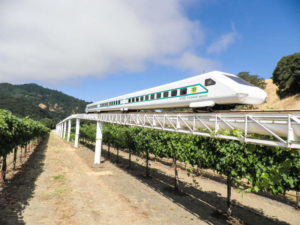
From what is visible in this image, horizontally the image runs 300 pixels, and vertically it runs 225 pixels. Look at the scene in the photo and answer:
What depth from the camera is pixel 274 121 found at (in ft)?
23.2

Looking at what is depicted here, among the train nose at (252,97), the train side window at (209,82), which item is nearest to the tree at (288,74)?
the train nose at (252,97)

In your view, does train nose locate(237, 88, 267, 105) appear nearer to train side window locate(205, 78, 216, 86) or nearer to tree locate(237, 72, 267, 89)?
train side window locate(205, 78, 216, 86)

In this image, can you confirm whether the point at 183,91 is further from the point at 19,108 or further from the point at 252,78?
the point at 19,108

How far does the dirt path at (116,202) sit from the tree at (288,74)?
50.7 meters

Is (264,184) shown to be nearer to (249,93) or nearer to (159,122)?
(249,93)

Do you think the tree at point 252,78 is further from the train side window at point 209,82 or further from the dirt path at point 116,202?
the train side window at point 209,82

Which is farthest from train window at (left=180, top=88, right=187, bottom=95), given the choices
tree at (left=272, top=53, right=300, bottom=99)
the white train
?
tree at (left=272, top=53, right=300, bottom=99)

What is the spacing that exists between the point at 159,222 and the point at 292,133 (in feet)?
31.7

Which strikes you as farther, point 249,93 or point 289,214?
point 289,214

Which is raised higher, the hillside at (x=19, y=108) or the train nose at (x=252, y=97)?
the hillside at (x=19, y=108)

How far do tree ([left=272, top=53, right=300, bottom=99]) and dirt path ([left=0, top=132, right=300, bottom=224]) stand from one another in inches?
1996

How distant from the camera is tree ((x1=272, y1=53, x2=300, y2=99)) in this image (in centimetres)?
5086

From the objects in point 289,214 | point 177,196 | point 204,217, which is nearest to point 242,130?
point 204,217

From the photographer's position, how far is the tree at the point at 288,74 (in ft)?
167
